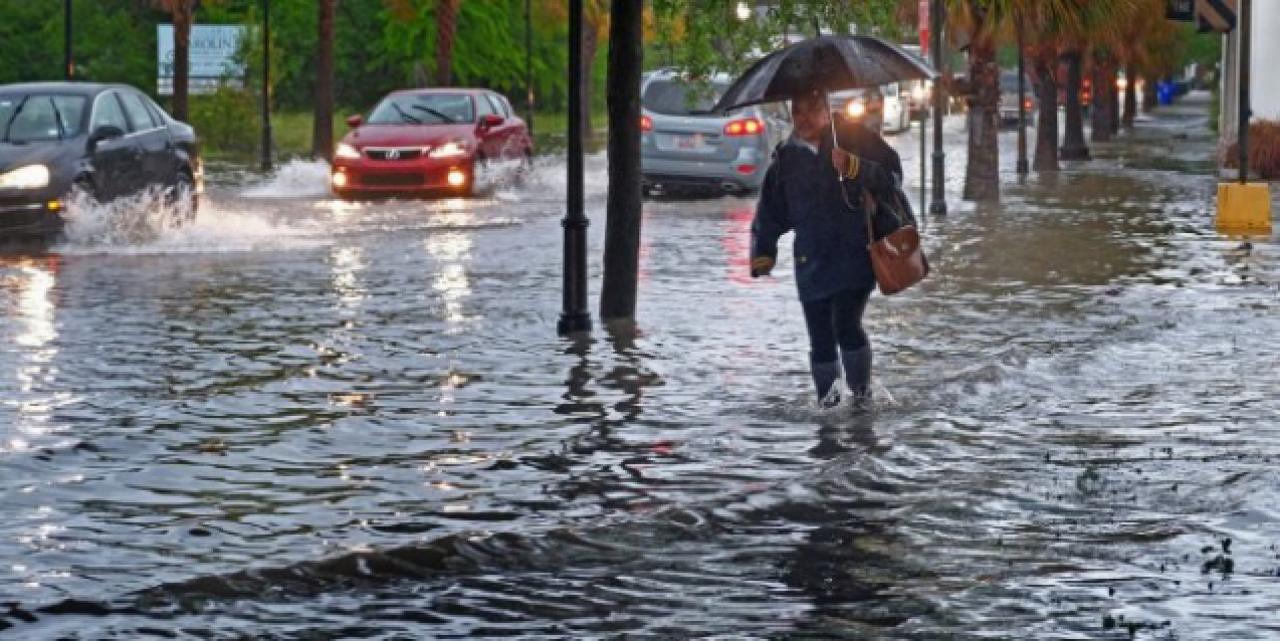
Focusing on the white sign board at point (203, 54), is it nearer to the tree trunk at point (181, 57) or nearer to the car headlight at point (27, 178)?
the tree trunk at point (181, 57)

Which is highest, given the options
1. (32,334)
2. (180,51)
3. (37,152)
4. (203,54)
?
(203,54)

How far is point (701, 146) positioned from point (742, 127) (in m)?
0.59

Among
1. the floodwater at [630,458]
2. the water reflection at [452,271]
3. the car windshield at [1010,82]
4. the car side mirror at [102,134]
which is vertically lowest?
the floodwater at [630,458]

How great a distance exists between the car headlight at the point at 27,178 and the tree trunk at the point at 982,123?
13.0 metres

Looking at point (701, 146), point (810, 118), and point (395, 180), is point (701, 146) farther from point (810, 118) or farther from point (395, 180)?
point (810, 118)

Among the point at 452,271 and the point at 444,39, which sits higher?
the point at 444,39

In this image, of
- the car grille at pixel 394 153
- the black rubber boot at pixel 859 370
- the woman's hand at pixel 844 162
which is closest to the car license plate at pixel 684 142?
the car grille at pixel 394 153

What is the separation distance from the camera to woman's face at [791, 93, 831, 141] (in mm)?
12125

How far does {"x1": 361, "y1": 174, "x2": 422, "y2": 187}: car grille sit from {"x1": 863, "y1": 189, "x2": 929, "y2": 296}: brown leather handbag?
1996cm

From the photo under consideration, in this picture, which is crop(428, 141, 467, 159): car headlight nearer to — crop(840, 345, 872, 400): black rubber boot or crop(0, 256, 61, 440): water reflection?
crop(0, 256, 61, 440): water reflection

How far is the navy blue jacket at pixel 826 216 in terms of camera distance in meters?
12.1

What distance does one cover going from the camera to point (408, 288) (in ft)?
64.7

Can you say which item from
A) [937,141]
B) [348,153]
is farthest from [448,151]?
[937,141]

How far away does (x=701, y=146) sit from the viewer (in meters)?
32.4
